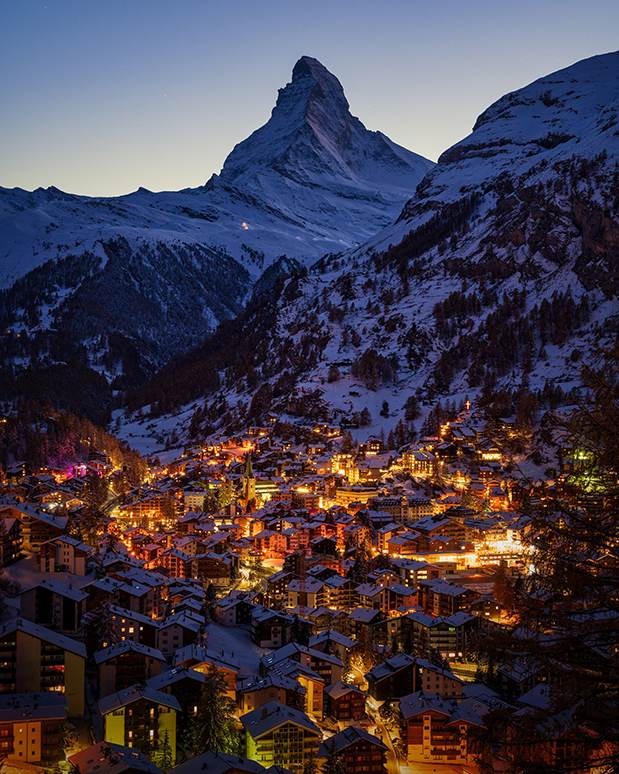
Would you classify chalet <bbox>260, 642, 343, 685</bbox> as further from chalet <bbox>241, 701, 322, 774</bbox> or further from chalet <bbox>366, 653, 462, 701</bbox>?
chalet <bbox>241, 701, 322, 774</bbox>

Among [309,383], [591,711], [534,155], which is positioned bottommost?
[309,383]

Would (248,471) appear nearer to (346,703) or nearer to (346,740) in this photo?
(346,703)

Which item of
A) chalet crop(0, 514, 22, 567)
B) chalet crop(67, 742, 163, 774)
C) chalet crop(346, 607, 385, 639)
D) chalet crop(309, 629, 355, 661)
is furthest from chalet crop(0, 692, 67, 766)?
chalet crop(346, 607, 385, 639)

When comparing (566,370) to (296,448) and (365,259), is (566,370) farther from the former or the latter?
(365,259)

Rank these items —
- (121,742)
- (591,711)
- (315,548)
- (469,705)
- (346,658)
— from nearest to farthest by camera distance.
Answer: (591,711) < (121,742) < (469,705) < (346,658) < (315,548)

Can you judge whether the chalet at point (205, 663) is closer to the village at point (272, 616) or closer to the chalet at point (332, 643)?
the village at point (272, 616)

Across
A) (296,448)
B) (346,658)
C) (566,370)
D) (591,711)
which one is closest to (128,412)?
(296,448)
